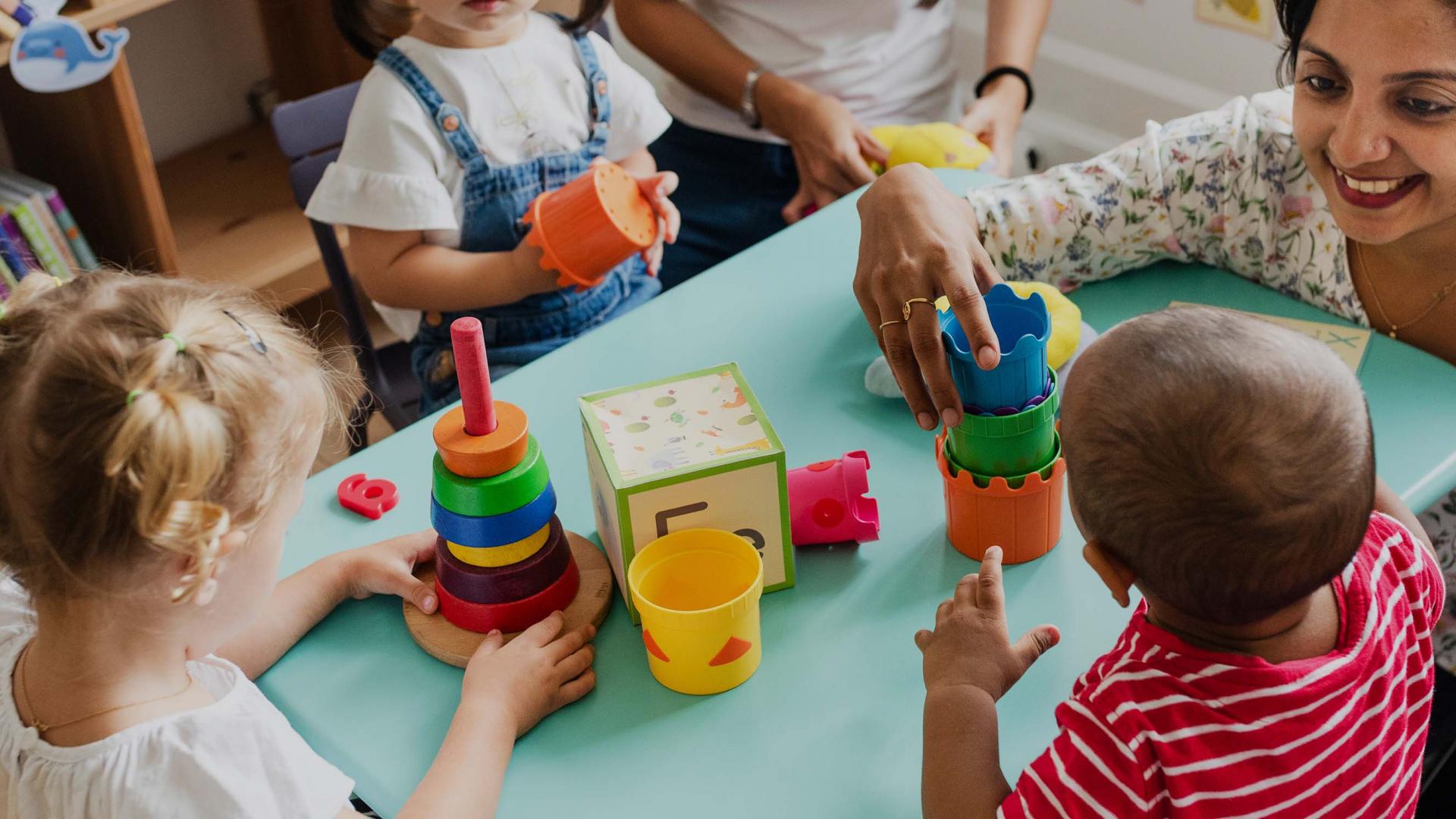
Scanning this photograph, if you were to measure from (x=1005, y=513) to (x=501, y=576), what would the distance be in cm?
38

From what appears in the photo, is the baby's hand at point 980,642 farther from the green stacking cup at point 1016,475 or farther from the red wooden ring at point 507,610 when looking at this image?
the red wooden ring at point 507,610

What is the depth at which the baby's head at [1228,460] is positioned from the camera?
69 centimetres

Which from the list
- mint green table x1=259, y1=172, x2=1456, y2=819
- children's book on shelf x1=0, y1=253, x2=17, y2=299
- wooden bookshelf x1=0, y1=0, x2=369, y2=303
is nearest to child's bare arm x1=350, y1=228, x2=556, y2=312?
mint green table x1=259, y1=172, x2=1456, y2=819

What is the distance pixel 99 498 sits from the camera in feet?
2.40

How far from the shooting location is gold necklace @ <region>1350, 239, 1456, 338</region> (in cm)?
117

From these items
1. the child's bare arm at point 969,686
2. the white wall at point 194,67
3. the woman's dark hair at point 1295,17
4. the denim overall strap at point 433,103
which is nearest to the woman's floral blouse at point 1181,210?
the woman's dark hair at point 1295,17

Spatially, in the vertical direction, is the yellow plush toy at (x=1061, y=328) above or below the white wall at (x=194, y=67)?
above

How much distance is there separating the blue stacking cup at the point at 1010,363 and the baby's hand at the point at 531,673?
1.09 ft

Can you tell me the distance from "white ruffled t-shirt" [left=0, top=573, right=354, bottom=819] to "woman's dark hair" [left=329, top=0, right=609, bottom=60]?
0.99 metres

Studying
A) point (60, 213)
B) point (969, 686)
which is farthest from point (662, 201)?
point (60, 213)

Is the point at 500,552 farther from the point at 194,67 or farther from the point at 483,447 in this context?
the point at 194,67

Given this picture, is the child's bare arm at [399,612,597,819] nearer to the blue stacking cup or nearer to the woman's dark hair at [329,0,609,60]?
the blue stacking cup

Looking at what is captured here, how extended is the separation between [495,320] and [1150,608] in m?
0.95

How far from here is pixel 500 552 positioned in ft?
3.00
